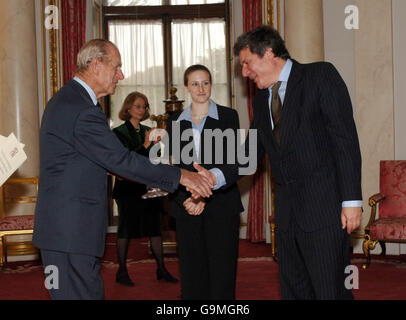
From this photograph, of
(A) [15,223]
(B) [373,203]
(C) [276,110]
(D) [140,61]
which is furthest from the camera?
(D) [140,61]

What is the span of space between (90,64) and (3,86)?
15.1 feet

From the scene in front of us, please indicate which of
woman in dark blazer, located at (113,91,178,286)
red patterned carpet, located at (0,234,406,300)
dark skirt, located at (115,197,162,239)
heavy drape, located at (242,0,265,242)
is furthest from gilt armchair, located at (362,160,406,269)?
dark skirt, located at (115,197,162,239)

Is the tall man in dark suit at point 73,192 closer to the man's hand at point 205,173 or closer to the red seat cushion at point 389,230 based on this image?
the man's hand at point 205,173

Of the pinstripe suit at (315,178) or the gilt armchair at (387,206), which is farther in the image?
the gilt armchair at (387,206)

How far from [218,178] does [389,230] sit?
10.2ft

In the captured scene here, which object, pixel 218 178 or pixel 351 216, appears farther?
pixel 218 178

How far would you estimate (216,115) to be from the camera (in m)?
3.38

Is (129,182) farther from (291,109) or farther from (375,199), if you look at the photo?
(291,109)

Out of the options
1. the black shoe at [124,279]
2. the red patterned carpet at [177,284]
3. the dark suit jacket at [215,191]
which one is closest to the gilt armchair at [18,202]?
the red patterned carpet at [177,284]

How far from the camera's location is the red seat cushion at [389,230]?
5.54 meters

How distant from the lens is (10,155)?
2301 mm

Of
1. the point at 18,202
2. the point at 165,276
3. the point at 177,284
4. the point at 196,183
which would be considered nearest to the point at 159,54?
the point at 18,202

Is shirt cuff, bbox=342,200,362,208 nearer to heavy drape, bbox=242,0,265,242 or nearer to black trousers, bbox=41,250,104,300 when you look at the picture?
black trousers, bbox=41,250,104,300

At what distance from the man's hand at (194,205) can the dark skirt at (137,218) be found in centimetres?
189
